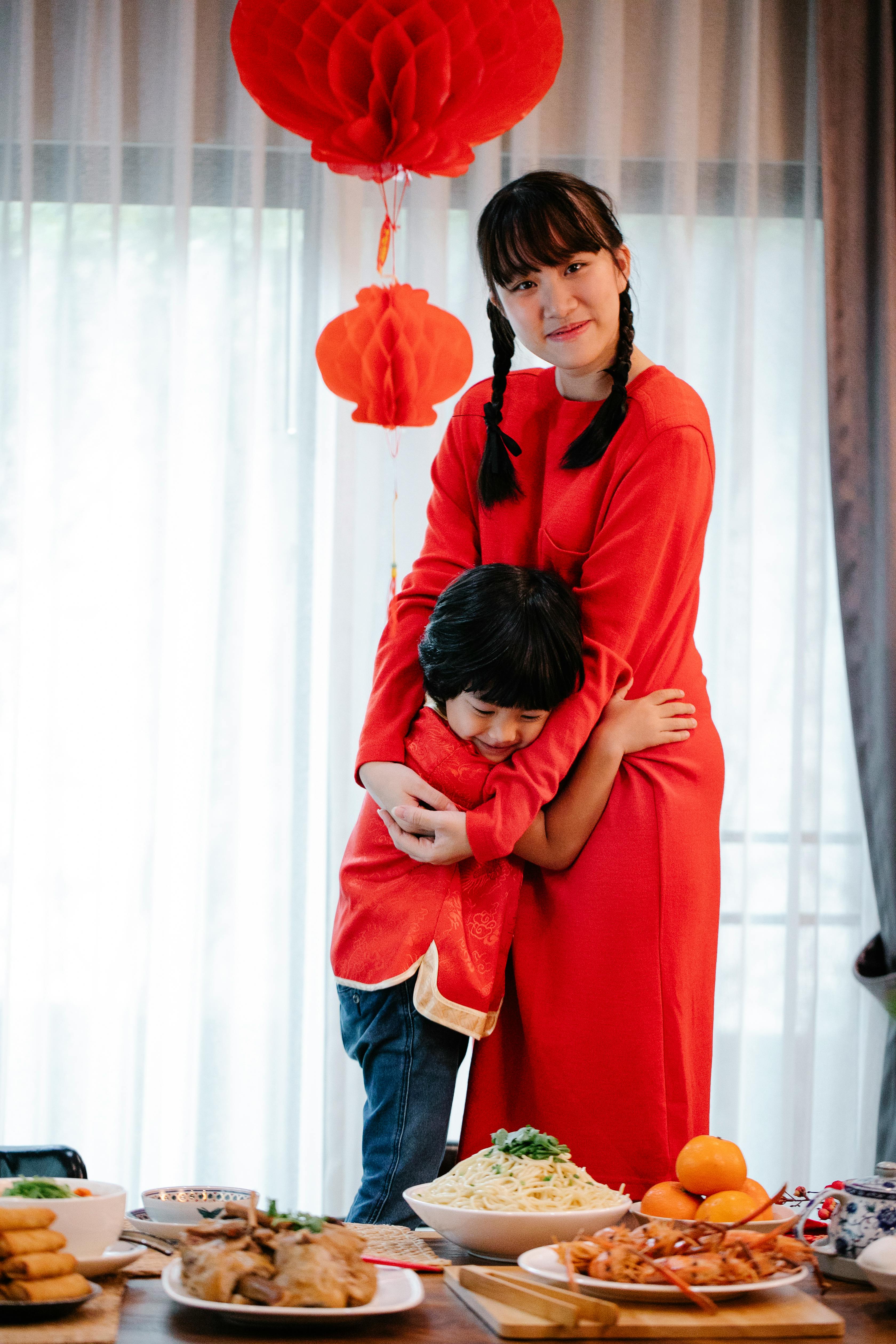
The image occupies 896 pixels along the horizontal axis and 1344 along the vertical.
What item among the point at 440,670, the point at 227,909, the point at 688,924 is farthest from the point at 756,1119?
the point at 440,670

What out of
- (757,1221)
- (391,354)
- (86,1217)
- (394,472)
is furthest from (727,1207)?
(394,472)

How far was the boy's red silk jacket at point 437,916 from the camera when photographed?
1.43 metres

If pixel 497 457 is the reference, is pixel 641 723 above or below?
below

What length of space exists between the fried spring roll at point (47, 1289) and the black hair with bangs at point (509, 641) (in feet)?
2.56

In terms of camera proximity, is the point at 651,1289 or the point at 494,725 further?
the point at 494,725

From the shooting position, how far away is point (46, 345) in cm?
278

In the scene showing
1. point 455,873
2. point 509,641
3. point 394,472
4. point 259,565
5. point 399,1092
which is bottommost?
point 399,1092

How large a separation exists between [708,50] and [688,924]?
216 centimetres

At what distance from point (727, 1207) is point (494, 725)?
2.01 feet

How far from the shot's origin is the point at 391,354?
177cm

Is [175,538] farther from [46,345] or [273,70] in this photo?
[273,70]

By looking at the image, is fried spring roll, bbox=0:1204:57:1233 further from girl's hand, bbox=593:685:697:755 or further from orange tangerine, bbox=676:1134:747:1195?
girl's hand, bbox=593:685:697:755

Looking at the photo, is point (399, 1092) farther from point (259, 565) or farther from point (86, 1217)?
point (259, 565)

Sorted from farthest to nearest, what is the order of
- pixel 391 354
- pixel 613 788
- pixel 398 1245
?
pixel 391 354, pixel 613 788, pixel 398 1245
